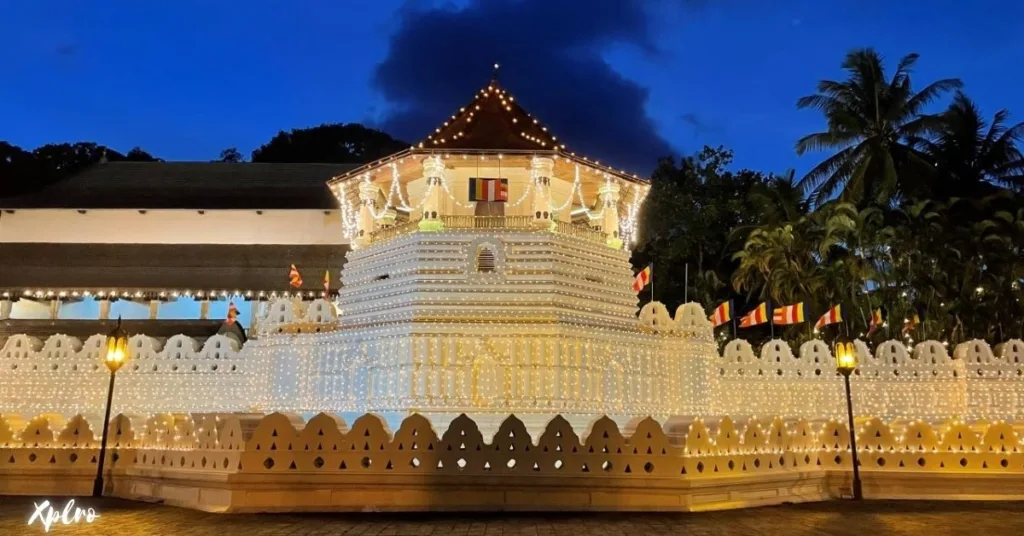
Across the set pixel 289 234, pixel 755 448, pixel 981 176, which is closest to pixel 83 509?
pixel 755 448

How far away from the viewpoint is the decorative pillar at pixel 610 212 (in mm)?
19172

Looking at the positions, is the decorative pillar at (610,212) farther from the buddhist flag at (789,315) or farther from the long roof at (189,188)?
the long roof at (189,188)

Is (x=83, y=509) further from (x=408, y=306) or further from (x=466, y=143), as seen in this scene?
(x=466, y=143)

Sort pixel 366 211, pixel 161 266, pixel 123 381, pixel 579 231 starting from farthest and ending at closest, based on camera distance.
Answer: pixel 161 266, pixel 366 211, pixel 579 231, pixel 123 381

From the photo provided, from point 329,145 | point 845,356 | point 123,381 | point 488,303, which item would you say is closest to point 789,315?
point 845,356

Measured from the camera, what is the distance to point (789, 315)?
1981cm

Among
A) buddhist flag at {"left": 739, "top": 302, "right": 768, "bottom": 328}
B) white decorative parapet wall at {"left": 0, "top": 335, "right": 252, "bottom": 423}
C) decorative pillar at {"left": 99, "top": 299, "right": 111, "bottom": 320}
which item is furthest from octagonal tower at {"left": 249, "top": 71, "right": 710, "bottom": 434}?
decorative pillar at {"left": 99, "top": 299, "right": 111, "bottom": 320}

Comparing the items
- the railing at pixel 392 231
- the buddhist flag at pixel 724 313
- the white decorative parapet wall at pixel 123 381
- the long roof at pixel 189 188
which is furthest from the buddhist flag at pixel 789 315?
the long roof at pixel 189 188

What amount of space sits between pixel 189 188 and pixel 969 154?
34.3 metres

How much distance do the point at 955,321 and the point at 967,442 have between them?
15546 millimetres

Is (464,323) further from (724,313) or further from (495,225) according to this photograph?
(724,313)

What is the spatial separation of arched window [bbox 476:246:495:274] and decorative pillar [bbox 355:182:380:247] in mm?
3552

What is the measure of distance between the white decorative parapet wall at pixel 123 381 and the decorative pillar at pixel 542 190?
7973 millimetres

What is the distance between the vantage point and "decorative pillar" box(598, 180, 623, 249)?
1917cm
